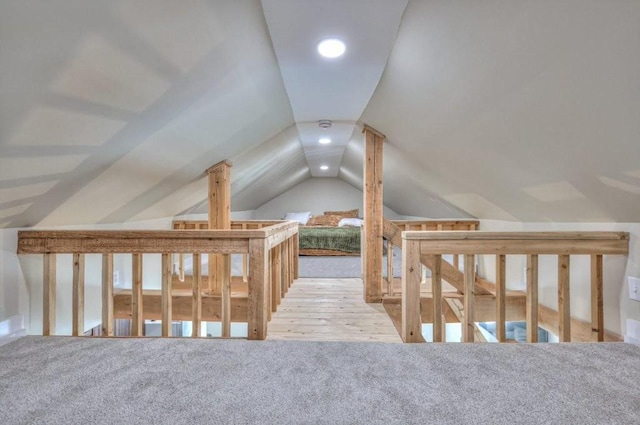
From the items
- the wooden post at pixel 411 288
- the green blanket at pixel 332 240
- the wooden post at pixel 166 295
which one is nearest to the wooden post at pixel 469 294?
the wooden post at pixel 411 288

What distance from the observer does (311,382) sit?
1.44 meters

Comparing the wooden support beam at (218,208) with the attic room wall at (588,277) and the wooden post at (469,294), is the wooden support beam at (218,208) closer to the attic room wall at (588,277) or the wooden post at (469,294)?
the wooden post at (469,294)

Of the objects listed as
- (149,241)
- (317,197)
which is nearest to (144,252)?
(149,241)

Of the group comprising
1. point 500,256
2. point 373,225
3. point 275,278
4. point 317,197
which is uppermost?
point 317,197

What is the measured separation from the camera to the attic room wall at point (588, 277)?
1993 mm

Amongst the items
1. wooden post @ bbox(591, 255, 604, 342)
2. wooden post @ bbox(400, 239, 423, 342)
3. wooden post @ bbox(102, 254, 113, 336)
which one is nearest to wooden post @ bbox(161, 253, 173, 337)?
wooden post @ bbox(102, 254, 113, 336)

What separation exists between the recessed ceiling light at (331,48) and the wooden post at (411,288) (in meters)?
1.13

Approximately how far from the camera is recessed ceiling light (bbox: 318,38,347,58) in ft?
5.56

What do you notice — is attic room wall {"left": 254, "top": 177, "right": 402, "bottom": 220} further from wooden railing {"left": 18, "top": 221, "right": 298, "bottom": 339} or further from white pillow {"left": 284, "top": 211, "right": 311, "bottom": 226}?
wooden railing {"left": 18, "top": 221, "right": 298, "bottom": 339}

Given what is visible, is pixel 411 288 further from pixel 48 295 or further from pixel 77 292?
pixel 48 295

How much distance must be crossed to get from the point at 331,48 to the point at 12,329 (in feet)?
8.46

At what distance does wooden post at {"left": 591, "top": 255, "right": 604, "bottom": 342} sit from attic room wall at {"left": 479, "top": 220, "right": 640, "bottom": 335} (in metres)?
0.23

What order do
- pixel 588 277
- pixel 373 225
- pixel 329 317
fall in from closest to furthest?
pixel 588 277 → pixel 329 317 → pixel 373 225

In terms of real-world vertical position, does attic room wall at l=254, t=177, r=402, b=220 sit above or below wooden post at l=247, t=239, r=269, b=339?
above
